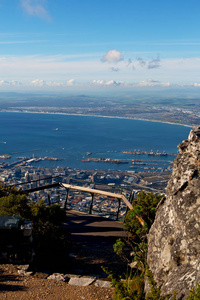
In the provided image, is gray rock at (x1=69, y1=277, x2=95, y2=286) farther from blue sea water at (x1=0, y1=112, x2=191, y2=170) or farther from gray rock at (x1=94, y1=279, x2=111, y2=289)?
blue sea water at (x1=0, y1=112, x2=191, y2=170)

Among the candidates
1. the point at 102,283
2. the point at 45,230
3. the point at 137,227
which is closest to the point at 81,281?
the point at 102,283

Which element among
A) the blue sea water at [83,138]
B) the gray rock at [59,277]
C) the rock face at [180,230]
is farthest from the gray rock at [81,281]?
the blue sea water at [83,138]

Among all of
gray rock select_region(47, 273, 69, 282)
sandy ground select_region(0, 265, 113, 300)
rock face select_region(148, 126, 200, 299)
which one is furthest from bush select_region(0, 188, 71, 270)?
rock face select_region(148, 126, 200, 299)

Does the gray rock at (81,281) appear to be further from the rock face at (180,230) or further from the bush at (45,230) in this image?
the rock face at (180,230)

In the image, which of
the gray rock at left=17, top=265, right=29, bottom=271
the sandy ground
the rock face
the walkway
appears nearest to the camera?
the rock face

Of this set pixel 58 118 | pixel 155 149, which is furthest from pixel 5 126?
pixel 155 149

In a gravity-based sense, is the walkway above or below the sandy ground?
below
